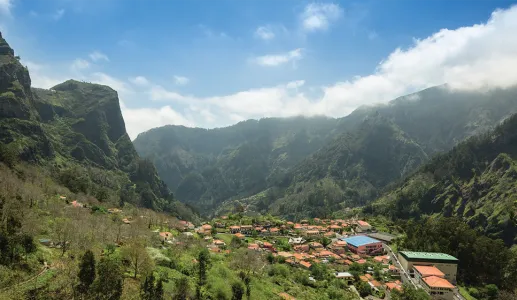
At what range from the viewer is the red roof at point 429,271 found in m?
61.7

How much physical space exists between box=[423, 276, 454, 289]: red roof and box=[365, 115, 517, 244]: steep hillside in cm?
8318

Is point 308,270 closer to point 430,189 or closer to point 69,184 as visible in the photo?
point 69,184

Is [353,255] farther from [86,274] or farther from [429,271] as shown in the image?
[86,274]

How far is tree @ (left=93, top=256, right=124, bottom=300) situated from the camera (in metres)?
23.3

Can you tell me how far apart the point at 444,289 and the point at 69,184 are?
98.8 metres

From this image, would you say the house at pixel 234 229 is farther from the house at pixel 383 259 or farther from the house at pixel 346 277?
the house at pixel 346 277

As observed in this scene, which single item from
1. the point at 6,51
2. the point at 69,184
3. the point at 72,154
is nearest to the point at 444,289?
the point at 69,184

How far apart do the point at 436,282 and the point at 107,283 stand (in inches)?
2215

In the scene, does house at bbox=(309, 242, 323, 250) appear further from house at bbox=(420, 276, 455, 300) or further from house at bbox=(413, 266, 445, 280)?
house at bbox=(420, 276, 455, 300)

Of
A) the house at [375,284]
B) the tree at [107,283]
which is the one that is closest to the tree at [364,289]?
the house at [375,284]

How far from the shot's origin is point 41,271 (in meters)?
26.0

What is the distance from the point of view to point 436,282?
191 ft

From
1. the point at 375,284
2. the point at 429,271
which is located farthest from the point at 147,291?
the point at 429,271

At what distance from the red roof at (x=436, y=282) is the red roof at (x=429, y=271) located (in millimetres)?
1560
